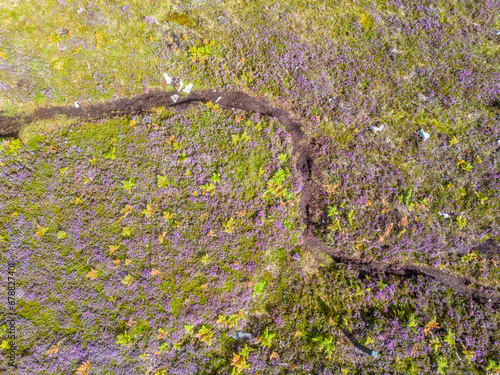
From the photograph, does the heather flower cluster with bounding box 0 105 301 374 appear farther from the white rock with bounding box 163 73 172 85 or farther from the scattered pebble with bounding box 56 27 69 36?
the scattered pebble with bounding box 56 27 69 36

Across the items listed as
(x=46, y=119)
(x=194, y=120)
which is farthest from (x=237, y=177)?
(x=46, y=119)

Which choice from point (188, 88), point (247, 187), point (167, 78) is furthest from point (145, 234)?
point (167, 78)

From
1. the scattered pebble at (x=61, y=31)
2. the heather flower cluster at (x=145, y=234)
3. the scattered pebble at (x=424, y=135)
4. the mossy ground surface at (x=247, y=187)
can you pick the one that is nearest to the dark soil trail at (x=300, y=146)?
the mossy ground surface at (x=247, y=187)

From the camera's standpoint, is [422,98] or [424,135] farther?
[422,98]

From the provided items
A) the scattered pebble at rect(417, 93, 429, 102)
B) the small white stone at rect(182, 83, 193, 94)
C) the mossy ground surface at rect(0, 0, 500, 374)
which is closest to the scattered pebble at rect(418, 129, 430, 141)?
the mossy ground surface at rect(0, 0, 500, 374)

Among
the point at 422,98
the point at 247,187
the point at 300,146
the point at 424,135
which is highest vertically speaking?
the point at 422,98

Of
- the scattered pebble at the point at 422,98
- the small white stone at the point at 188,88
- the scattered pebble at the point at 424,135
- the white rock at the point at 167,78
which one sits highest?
the scattered pebble at the point at 422,98

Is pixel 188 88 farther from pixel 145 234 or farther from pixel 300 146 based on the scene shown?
pixel 145 234

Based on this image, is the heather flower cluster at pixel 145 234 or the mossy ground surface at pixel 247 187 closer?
the heather flower cluster at pixel 145 234

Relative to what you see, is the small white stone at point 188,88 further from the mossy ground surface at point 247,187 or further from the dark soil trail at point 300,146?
the mossy ground surface at point 247,187
